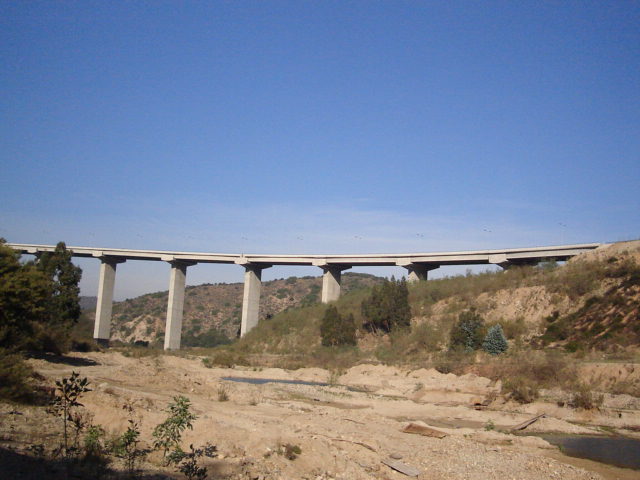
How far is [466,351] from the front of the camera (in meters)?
41.8

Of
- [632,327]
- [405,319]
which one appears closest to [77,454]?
[632,327]

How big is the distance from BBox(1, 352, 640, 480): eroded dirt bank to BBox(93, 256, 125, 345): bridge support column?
115 feet

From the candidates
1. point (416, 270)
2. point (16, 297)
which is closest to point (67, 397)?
point (16, 297)

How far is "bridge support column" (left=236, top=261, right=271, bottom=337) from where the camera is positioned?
64.2 m

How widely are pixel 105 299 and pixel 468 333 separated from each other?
44.9m

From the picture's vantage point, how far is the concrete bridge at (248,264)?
5841 cm

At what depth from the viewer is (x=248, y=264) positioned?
213ft

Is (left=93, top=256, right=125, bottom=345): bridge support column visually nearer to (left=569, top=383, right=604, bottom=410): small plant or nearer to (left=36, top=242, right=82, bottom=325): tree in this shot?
(left=36, top=242, right=82, bottom=325): tree

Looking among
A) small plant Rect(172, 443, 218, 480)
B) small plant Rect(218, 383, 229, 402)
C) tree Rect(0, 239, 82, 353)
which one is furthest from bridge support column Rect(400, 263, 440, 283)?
small plant Rect(172, 443, 218, 480)

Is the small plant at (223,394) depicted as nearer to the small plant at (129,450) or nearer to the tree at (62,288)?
the small plant at (129,450)

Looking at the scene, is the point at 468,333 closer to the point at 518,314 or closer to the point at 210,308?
the point at 518,314

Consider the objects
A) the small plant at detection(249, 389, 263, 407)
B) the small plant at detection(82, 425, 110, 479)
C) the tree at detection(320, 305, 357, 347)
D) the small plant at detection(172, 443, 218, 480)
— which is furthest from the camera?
the tree at detection(320, 305, 357, 347)

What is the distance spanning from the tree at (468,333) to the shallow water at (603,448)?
2006 centimetres

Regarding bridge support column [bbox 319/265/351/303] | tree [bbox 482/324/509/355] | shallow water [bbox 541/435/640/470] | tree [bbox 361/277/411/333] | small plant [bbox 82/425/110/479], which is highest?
bridge support column [bbox 319/265/351/303]
